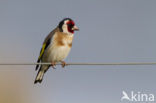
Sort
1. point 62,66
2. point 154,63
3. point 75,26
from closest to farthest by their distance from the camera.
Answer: point 154,63, point 62,66, point 75,26

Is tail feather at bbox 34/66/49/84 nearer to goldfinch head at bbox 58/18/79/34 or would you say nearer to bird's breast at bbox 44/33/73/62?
bird's breast at bbox 44/33/73/62

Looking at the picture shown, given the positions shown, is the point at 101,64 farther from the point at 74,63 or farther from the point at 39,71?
the point at 39,71

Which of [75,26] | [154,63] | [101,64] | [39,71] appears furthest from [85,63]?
[39,71]

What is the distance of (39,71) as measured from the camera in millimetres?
8672

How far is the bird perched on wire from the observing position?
7.91 metres

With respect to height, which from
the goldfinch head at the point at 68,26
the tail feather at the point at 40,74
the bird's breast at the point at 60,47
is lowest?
the tail feather at the point at 40,74

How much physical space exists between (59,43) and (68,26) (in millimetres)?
457

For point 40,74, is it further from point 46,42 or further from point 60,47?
point 60,47

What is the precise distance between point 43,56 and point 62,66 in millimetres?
747

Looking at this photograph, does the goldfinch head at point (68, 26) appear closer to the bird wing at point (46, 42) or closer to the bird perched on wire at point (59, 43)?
the bird perched on wire at point (59, 43)

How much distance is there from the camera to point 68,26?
819cm

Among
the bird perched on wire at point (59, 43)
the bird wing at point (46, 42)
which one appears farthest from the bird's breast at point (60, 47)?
the bird wing at point (46, 42)

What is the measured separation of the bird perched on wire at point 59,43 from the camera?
26.0 ft

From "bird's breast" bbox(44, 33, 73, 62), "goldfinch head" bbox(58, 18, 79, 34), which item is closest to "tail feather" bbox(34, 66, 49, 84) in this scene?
"bird's breast" bbox(44, 33, 73, 62)
